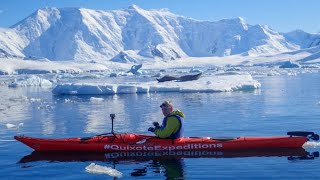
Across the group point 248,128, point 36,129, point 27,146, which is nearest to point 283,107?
point 248,128

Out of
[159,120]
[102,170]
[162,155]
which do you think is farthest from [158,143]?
[159,120]

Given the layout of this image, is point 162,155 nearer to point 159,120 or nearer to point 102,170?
point 102,170

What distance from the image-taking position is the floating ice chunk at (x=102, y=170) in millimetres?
9312

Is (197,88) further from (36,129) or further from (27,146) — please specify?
(27,146)

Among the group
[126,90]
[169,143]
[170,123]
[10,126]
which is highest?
[126,90]

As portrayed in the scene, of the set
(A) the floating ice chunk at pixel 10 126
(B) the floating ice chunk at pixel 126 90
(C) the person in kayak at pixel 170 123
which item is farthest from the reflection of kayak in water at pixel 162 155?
(B) the floating ice chunk at pixel 126 90

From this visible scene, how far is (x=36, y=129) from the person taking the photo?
603 inches

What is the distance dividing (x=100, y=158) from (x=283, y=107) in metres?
10.6

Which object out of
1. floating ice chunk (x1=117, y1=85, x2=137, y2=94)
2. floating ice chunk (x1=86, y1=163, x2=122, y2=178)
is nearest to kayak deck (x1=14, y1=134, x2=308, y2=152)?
floating ice chunk (x1=86, y1=163, x2=122, y2=178)

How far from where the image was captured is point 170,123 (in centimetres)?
1111

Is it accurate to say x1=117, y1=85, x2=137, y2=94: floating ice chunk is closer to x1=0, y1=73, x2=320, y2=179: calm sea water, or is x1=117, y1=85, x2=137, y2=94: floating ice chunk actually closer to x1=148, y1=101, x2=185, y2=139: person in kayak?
x1=0, y1=73, x2=320, y2=179: calm sea water

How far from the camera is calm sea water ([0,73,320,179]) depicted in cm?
948

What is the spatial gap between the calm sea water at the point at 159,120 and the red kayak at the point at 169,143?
1.05ft

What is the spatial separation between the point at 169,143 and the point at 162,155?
1.24 ft
